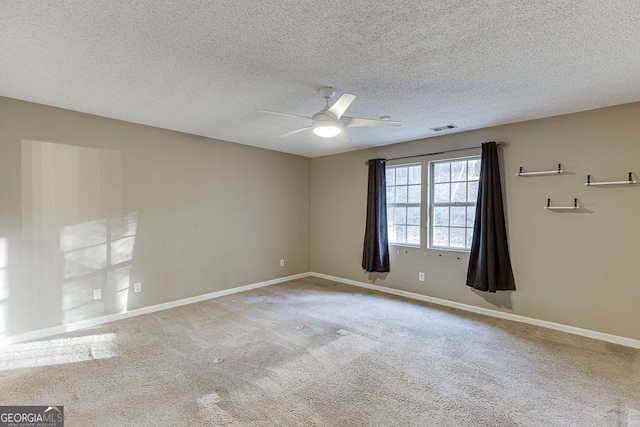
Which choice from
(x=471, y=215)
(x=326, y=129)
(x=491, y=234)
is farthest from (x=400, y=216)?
(x=326, y=129)

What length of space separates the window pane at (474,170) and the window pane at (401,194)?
3.36ft

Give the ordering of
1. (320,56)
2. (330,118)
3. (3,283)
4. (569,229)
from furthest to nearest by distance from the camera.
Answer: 1. (569,229)
2. (3,283)
3. (330,118)
4. (320,56)

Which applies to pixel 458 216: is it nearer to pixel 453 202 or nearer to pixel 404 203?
pixel 453 202

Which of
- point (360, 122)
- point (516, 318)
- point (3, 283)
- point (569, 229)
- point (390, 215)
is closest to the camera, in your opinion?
point (360, 122)

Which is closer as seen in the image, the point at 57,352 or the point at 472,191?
the point at 57,352

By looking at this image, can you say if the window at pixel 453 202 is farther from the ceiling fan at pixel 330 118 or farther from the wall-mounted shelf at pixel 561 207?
the ceiling fan at pixel 330 118

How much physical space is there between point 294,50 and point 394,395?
2649 millimetres

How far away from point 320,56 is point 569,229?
3.39 metres

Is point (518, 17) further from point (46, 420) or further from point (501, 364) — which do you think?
point (46, 420)

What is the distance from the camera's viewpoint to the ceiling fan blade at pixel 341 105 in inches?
92.7

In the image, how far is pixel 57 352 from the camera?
2.85 m

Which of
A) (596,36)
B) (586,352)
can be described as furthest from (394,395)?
(596,36)

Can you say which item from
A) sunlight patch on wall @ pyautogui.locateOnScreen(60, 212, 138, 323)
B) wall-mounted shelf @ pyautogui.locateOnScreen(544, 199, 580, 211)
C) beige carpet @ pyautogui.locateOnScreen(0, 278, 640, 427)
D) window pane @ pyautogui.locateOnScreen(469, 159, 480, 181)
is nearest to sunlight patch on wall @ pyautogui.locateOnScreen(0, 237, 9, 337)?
beige carpet @ pyautogui.locateOnScreen(0, 278, 640, 427)

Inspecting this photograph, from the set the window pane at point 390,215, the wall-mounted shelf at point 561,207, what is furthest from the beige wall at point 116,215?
the wall-mounted shelf at point 561,207
